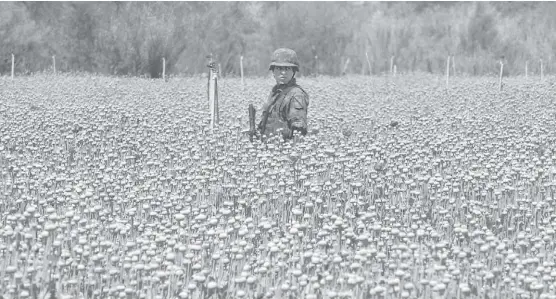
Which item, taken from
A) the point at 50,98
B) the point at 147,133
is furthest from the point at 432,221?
the point at 50,98

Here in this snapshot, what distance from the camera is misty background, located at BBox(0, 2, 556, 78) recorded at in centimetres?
2966

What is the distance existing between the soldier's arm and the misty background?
18.4m

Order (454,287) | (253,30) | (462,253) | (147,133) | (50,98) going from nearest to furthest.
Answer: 1. (462,253)
2. (454,287)
3. (147,133)
4. (50,98)
5. (253,30)

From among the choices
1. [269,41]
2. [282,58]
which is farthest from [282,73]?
[269,41]

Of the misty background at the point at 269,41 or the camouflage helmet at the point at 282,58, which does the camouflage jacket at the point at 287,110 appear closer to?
the camouflage helmet at the point at 282,58

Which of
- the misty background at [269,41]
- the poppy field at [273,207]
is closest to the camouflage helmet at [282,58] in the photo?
the poppy field at [273,207]

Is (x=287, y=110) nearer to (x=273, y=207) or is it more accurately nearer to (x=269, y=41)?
(x=273, y=207)

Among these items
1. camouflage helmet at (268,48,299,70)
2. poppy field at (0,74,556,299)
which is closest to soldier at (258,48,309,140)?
camouflage helmet at (268,48,299,70)

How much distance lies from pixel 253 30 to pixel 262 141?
39836 mm

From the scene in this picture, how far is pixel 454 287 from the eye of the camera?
5.22 m

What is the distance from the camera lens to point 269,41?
38562mm

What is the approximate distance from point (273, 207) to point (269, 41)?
106ft

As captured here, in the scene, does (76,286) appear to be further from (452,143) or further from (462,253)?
(452,143)

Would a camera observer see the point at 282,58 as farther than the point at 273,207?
Yes
